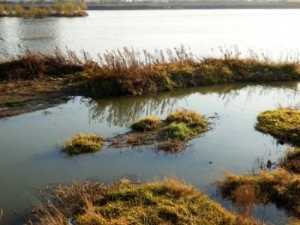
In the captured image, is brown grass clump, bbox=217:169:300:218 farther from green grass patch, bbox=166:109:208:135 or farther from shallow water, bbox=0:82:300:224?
green grass patch, bbox=166:109:208:135

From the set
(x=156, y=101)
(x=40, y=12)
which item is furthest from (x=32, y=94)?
(x=40, y=12)

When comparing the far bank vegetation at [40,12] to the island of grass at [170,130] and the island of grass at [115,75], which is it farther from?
the island of grass at [170,130]

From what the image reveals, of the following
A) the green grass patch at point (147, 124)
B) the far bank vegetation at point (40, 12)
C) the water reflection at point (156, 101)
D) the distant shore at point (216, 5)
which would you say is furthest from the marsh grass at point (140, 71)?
the distant shore at point (216, 5)

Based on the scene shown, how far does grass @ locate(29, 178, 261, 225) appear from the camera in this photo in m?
6.02

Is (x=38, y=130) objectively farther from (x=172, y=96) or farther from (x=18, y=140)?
(x=172, y=96)

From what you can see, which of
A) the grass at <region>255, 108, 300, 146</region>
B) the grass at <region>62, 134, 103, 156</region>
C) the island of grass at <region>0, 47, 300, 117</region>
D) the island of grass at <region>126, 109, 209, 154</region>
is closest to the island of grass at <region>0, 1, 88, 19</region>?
the island of grass at <region>0, 47, 300, 117</region>

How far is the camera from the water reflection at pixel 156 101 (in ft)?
42.4

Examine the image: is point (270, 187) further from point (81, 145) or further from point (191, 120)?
point (81, 145)

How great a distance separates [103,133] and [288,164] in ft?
Result: 17.8

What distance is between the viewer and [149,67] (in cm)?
1584

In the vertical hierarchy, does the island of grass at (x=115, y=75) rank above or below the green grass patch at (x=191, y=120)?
above

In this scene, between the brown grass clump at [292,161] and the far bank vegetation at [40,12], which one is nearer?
the brown grass clump at [292,161]

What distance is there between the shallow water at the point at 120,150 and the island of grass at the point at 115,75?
71 centimetres

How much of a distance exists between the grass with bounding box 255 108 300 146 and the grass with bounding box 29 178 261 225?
4416 millimetres
